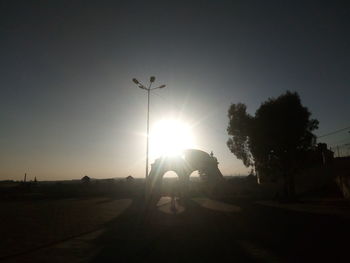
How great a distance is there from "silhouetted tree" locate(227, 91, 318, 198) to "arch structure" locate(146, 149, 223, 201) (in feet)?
38.4

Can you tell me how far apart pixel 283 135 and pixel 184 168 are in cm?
1645

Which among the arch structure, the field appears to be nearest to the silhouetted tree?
the arch structure

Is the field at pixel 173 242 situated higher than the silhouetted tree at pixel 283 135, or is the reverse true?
the silhouetted tree at pixel 283 135

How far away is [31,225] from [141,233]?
19.5ft

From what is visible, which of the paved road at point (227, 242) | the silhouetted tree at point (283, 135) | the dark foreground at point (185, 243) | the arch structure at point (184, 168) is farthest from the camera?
the arch structure at point (184, 168)

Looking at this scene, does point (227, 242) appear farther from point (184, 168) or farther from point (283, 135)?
point (184, 168)

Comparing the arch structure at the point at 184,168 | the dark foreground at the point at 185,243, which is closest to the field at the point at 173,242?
the dark foreground at the point at 185,243

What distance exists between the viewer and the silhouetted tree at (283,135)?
1328 inches

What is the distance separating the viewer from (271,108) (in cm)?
3456

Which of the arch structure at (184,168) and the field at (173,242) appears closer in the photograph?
the field at (173,242)

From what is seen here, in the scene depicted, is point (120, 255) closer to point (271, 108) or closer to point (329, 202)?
point (329, 202)

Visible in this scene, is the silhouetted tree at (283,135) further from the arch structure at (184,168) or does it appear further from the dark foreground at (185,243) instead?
the dark foreground at (185,243)

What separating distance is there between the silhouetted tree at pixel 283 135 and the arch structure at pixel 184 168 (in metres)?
11.7

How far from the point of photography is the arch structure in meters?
42.8
